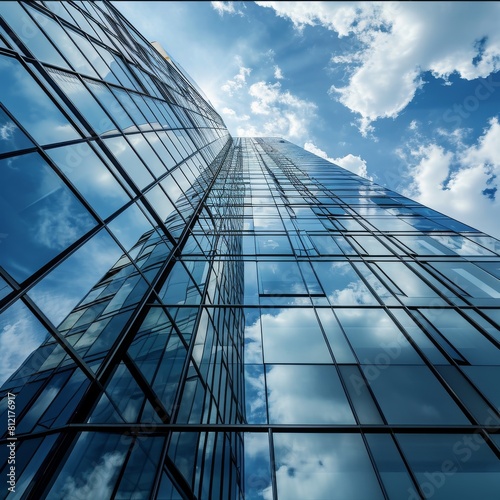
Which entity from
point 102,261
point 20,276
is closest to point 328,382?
point 102,261

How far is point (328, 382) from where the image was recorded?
7.33 metres

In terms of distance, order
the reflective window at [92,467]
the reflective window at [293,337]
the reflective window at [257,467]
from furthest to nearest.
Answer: the reflective window at [293,337], the reflective window at [257,467], the reflective window at [92,467]

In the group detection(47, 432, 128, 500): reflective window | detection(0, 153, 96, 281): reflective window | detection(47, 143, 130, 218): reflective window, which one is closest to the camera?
detection(47, 432, 128, 500): reflective window

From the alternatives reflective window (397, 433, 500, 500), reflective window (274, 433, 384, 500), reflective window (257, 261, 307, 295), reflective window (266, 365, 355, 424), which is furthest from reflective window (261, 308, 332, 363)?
A: reflective window (397, 433, 500, 500)

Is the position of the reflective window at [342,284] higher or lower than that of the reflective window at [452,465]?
higher

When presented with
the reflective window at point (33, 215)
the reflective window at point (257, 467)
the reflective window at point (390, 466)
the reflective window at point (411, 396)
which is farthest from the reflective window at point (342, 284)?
the reflective window at point (33, 215)

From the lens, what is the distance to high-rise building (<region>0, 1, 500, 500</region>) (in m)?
4.82

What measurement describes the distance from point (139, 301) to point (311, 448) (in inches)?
204

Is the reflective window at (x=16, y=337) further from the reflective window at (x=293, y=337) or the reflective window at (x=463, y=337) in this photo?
the reflective window at (x=463, y=337)

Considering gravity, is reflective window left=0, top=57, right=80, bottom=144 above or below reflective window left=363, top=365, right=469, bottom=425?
above

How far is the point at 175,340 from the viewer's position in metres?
7.40

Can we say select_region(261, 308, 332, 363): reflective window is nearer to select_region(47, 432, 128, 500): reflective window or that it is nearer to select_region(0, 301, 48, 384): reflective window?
select_region(47, 432, 128, 500): reflective window

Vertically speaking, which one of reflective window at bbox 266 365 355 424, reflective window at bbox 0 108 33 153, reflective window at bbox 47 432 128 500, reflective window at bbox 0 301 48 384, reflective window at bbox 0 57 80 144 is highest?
reflective window at bbox 0 57 80 144

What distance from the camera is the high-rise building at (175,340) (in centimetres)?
482
